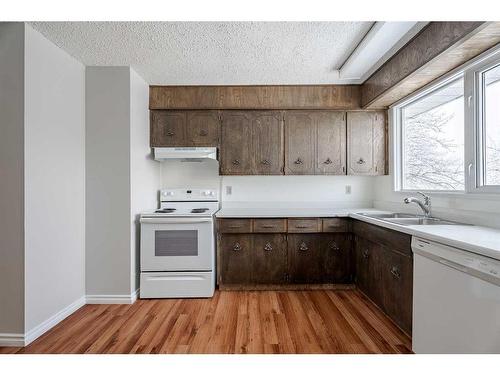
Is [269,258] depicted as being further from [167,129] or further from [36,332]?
[36,332]

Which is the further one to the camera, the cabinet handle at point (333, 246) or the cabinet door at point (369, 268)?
the cabinet handle at point (333, 246)

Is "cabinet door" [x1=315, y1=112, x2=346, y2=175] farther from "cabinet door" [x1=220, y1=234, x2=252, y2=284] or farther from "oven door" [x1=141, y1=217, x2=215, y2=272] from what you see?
"oven door" [x1=141, y1=217, x2=215, y2=272]

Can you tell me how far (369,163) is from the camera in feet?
10.8

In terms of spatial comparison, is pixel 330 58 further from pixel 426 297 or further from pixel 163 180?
pixel 163 180

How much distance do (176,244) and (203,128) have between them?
136 cm

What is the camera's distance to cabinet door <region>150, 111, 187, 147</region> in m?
3.20

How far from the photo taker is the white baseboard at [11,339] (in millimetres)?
1944

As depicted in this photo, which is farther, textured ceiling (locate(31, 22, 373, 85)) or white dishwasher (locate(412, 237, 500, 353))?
textured ceiling (locate(31, 22, 373, 85))

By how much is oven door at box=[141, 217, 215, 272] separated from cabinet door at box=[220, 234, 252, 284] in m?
0.19

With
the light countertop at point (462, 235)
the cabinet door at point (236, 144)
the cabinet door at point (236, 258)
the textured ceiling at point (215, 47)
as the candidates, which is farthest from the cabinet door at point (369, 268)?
the textured ceiling at point (215, 47)

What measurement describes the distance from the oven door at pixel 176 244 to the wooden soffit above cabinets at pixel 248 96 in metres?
1.34

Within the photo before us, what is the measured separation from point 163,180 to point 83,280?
55.7 inches

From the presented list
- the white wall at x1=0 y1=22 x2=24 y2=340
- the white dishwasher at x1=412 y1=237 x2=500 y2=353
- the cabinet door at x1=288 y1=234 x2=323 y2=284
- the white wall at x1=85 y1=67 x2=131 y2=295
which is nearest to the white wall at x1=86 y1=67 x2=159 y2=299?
the white wall at x1=85 y1=67 x2=131 y2=295

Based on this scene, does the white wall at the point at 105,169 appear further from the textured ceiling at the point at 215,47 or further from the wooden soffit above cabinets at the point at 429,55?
the wooden soffit above cabinets at the point at 429,55
